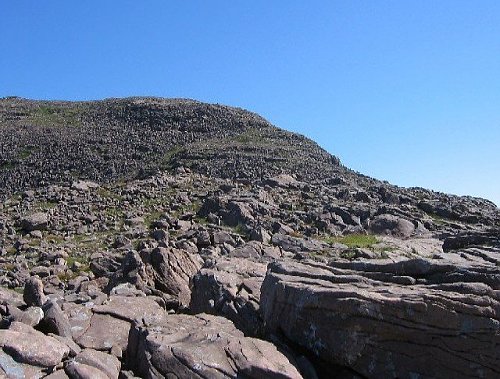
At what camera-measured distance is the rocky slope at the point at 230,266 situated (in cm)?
982

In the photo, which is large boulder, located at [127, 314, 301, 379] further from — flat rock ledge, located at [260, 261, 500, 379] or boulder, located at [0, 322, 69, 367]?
boulder, located at [0, 322, 69, 367]

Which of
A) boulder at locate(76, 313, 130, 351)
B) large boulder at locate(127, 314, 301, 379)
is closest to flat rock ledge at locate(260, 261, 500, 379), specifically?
large boulder at locate(127, 314, 301, 379)

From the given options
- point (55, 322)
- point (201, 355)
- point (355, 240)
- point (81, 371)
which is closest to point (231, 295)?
point (201, 355)

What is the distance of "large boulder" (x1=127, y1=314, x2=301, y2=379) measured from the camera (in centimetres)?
938

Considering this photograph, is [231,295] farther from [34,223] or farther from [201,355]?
[34,223]

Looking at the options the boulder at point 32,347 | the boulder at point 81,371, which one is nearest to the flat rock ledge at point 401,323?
the boulder at point 81,371

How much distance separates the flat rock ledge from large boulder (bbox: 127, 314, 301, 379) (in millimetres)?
1142

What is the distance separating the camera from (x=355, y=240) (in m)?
29.2

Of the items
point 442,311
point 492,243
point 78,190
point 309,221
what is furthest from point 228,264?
point 78,190

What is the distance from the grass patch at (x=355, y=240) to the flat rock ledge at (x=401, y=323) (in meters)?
16.0

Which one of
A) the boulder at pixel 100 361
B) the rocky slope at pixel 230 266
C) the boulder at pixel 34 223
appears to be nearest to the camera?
the boulder at pixel 100 361

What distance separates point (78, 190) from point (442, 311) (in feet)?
119

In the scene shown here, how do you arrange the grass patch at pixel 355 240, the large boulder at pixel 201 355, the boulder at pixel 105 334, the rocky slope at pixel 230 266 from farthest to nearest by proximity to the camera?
the grass patch at pixel 355 240, the boulder at pixel 105 334, the rocky slope at pixel 230 266, the large boulder at pixel 201 355

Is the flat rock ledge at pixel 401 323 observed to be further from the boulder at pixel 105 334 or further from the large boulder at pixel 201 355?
the boulder at pixel 105 334
